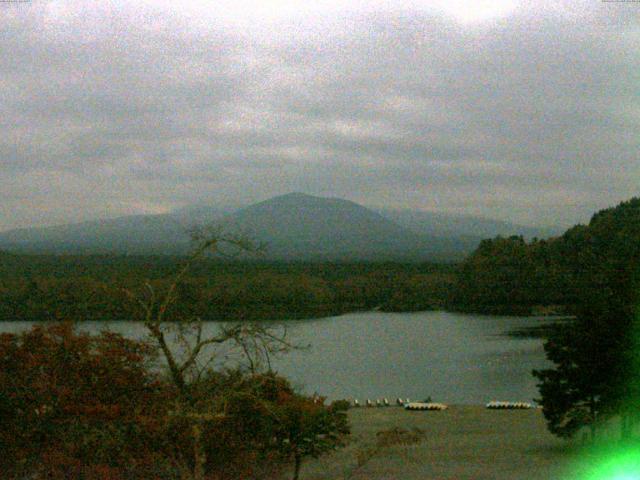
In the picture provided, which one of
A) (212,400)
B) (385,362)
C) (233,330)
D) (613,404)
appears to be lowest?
(385,362)

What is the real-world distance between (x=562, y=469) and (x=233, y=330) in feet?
20.1

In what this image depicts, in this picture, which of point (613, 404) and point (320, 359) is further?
point (320, 359)

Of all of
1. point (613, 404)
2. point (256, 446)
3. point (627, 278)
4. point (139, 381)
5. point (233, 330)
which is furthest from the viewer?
point (627, 278)

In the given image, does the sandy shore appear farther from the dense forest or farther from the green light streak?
the dense forest

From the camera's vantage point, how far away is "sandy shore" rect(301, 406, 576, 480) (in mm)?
9422

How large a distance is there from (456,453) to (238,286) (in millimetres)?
24863

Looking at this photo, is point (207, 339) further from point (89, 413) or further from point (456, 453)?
point (456, 453)

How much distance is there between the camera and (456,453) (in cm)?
1104

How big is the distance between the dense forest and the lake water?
1.27 meters

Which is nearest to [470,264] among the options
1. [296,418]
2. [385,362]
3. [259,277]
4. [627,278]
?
[259,277]

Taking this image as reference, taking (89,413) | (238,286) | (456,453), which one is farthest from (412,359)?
(89,413)

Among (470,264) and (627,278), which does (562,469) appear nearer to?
(627,278)

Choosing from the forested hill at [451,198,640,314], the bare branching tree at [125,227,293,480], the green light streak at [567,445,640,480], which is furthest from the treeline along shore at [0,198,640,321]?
the bare branching tree at [125,227,293,480]

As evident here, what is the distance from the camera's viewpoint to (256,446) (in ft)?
26.6
